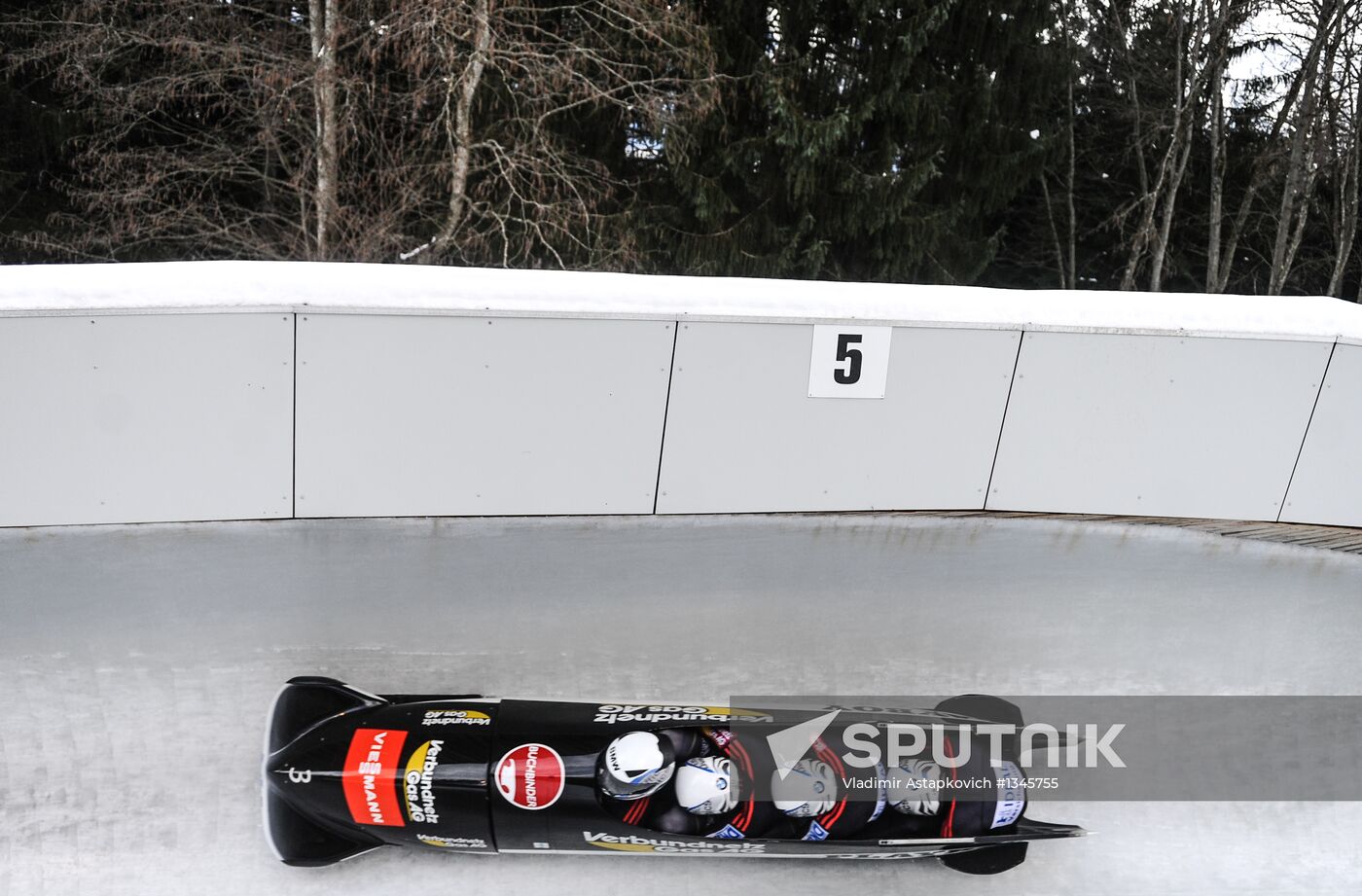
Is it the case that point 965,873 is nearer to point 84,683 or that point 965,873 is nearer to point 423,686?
point 423,686

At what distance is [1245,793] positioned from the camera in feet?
11.8

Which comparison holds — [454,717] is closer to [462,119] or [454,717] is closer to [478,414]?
[478,414]

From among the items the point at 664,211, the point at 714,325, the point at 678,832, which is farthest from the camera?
the point at 664,211

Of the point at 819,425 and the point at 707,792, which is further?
the point at 819,425

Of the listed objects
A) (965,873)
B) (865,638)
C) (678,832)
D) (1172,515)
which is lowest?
(965,873)

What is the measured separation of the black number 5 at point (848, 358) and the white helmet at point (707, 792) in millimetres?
1484

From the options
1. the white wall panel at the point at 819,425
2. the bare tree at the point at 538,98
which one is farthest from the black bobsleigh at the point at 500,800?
the bare tree at the point at 538,98

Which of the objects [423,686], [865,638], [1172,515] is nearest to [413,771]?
[423,686]

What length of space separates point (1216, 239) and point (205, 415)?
14.3m

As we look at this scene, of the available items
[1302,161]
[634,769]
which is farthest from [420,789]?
[1302,161]

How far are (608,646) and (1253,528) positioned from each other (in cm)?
260

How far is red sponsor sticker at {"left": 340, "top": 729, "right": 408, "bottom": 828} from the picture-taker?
2939 mm

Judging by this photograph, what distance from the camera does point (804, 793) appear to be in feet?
9.64

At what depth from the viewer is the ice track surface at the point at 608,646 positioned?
10.5 feet
